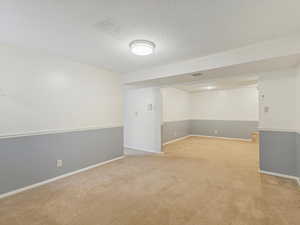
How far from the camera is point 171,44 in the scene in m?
2.29

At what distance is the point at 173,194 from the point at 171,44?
A: 232 cm

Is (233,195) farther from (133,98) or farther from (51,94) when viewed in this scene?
(133,98)

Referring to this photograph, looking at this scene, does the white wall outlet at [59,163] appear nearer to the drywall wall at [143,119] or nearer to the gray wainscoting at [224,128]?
the drywall wall at [143,119]

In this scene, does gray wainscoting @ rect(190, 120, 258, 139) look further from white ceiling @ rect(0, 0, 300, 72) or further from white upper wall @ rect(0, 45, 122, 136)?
white upper wall @ rect(0, 45, 122, 136)

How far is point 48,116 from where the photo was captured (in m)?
2.64

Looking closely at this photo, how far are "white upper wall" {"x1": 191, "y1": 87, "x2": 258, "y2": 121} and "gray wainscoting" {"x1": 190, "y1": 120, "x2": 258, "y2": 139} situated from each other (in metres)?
0.19

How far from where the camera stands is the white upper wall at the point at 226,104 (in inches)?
239

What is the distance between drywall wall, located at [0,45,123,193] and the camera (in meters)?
2.22

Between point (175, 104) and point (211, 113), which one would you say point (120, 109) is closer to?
point (175, 104)

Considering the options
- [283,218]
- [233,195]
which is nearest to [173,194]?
[233,195]

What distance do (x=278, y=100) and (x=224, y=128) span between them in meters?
4.05

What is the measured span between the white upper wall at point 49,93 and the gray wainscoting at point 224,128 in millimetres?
5031

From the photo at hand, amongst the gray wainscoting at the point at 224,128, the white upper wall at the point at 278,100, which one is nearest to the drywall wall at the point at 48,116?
the white upper wall at the point at 278,100

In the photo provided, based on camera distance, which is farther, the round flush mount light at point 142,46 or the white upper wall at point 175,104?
the white upper wall at point 175,104
